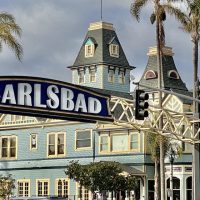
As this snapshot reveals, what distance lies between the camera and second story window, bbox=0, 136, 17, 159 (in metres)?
Result: 72.5

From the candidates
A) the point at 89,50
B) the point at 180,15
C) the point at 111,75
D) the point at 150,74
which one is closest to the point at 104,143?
the point at 150,74

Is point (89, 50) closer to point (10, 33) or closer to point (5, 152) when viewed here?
point (5, 152)

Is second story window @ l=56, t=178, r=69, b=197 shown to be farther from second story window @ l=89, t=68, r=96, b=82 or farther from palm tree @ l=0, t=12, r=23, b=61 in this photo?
palm tree @ l=0, t=12, r=23, b=61

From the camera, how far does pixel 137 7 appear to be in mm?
50438

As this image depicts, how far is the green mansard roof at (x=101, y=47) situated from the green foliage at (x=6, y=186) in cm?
1699

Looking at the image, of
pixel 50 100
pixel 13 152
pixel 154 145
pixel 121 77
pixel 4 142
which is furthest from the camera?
pixel 121 77

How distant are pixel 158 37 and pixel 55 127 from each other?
70.3ft

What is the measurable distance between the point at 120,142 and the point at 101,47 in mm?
17372

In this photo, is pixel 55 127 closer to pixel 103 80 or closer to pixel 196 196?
pixel 103 80

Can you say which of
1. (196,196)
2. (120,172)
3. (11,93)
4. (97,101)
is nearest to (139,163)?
(120,172)

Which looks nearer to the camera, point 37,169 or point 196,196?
point 196,196

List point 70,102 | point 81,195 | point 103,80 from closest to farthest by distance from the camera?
point 70,102 < point 81,195 < point 103,80

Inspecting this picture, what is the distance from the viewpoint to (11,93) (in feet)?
103

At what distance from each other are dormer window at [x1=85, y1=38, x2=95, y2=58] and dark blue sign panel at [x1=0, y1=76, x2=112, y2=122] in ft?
146
